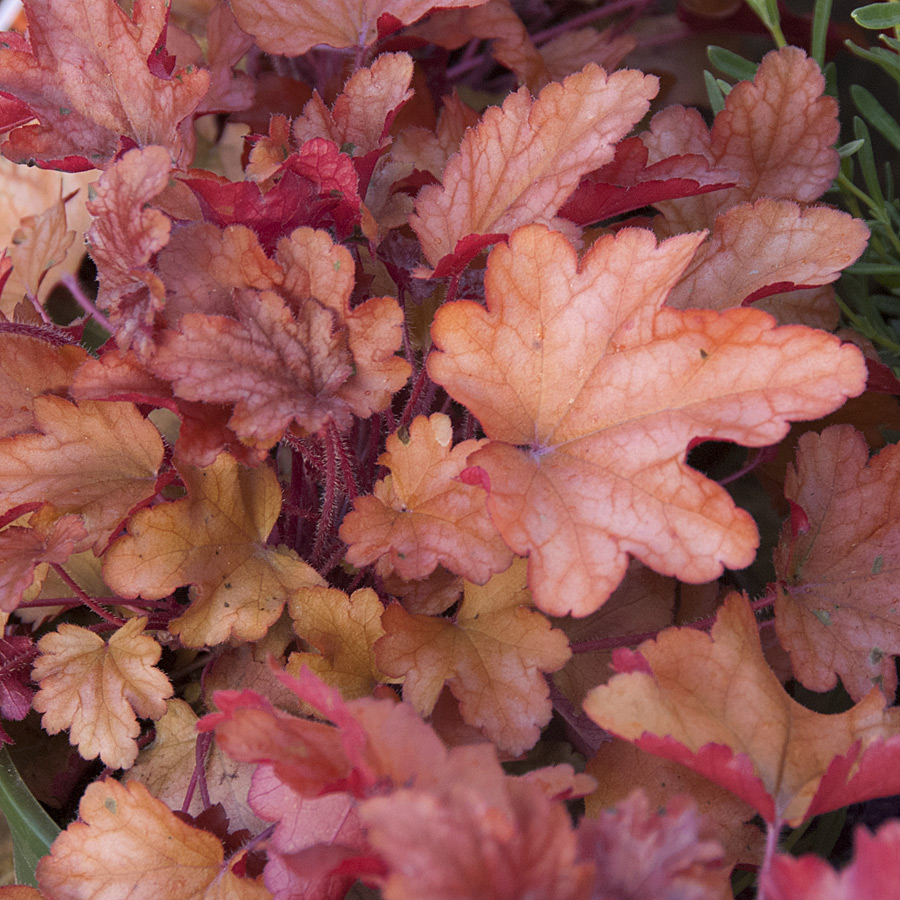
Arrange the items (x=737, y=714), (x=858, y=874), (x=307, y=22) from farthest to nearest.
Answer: (x=307, y=22)
(x=737, y=714)
(x=858, y=874)

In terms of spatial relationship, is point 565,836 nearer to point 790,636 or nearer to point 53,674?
point 790,636

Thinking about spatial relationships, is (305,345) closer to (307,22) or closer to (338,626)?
(338,626)

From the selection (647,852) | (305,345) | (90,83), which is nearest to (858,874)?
(647,852)

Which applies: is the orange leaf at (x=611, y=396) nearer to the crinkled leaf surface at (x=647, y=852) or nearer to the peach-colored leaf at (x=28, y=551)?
the crinkled leaf surface at (x=647, y=852)

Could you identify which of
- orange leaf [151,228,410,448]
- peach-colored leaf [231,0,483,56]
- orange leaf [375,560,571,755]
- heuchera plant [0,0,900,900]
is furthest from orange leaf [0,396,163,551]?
peach-colored leaf [231,0,483,56]

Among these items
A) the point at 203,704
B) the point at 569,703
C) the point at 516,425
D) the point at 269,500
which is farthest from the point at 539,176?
the point at 203,704

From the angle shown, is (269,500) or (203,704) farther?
(203,704)
